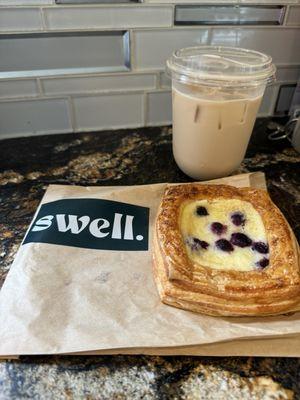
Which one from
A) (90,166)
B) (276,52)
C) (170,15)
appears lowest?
(90,166)

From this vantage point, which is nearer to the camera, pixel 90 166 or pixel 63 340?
pixel 63 340

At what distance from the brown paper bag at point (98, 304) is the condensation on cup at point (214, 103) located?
0.20 meters

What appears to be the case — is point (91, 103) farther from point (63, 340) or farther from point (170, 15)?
point (63, 340)

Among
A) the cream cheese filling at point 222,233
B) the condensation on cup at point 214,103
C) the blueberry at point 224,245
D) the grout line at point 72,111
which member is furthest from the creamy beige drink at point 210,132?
the grout line at point 72,111

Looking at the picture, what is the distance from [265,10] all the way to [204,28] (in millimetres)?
188

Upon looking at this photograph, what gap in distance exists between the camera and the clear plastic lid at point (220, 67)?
0.62m

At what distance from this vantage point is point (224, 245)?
0.57m

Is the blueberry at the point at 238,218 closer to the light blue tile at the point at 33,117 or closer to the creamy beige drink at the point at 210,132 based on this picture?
the creamy beige drink at the point at 210,132

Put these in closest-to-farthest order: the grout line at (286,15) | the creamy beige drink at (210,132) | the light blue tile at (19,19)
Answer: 1. the creamy beige drink at (210,132)
2. the light blue tile at (19,19)
3. the grout line at (286,15)

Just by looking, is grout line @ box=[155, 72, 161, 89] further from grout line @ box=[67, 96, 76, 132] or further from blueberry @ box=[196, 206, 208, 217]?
blueberry @ box=[196, 206, 208, 217]

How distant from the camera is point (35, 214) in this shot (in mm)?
678

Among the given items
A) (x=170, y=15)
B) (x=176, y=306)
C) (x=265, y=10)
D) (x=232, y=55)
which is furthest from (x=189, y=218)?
(x=265, y=10)

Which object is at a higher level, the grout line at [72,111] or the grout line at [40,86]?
the grout line at [40,86]

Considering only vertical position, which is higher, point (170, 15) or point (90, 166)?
point (170, 15)
